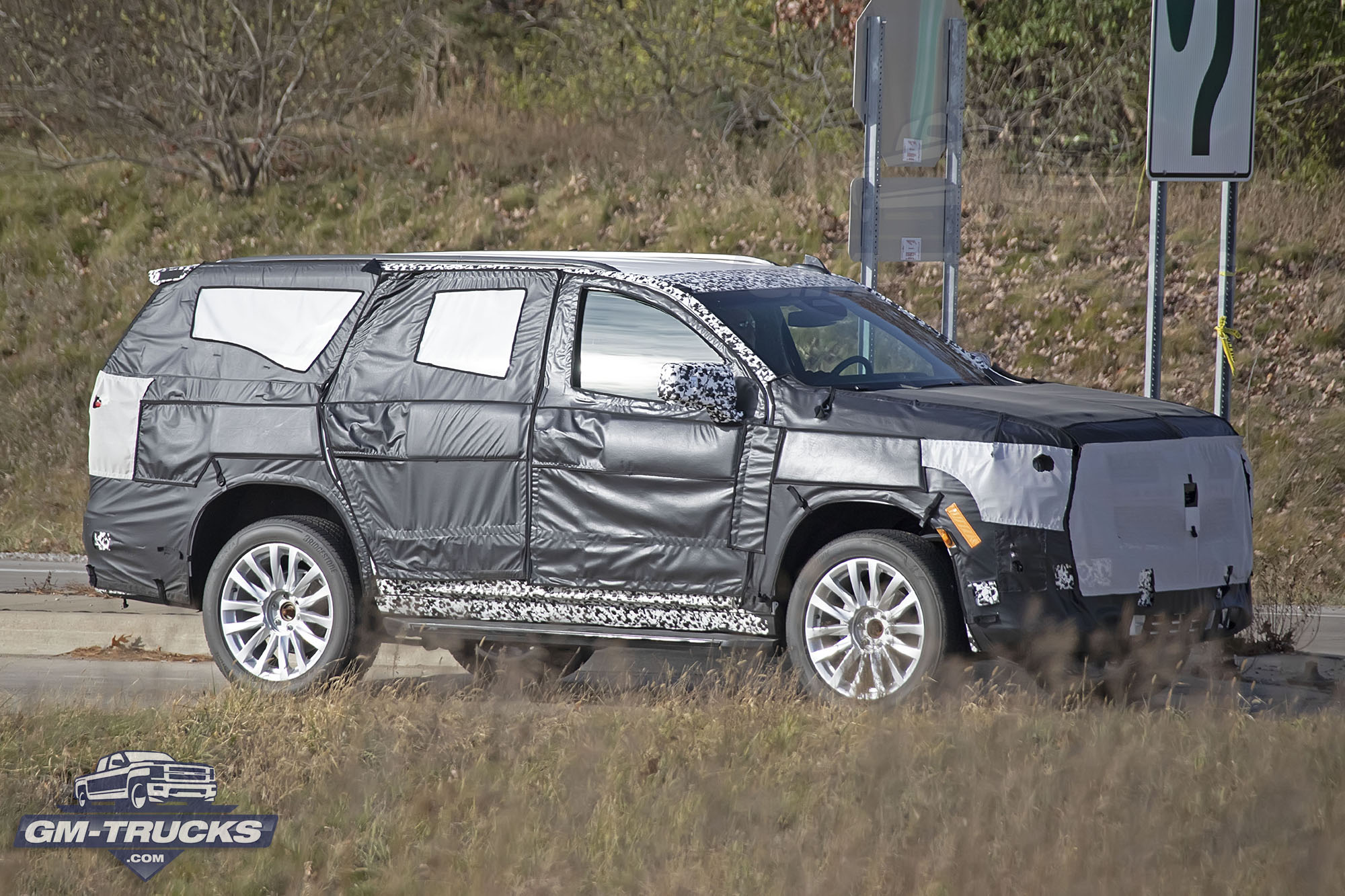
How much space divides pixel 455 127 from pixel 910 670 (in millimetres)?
18464

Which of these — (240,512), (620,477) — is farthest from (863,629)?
(240,512)

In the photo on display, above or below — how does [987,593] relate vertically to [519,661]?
above

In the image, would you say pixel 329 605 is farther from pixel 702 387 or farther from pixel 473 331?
pixel 702 387

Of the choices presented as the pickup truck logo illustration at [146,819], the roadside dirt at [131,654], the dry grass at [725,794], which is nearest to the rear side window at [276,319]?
the dry grass at [725,794]

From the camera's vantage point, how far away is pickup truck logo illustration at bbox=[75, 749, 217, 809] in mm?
5645

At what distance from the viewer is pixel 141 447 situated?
8055 millimetres

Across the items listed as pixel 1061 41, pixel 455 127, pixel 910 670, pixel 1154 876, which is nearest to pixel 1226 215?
pixel 910 670

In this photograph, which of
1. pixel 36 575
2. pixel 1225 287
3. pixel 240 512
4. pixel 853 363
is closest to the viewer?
pixel 853 363

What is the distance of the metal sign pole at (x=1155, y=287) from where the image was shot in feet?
30.0

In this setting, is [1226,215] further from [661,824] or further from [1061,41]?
[1061,41]

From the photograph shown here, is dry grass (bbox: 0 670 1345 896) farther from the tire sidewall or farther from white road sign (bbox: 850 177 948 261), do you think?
white road sign (bbox: 850 177 948 261)

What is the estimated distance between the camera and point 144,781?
19.0 ft

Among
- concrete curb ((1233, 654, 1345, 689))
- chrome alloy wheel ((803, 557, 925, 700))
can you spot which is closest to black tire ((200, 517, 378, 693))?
chrome alloy wheel ((803, 557, 925, 700))

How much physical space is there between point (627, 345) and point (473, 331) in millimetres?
765
